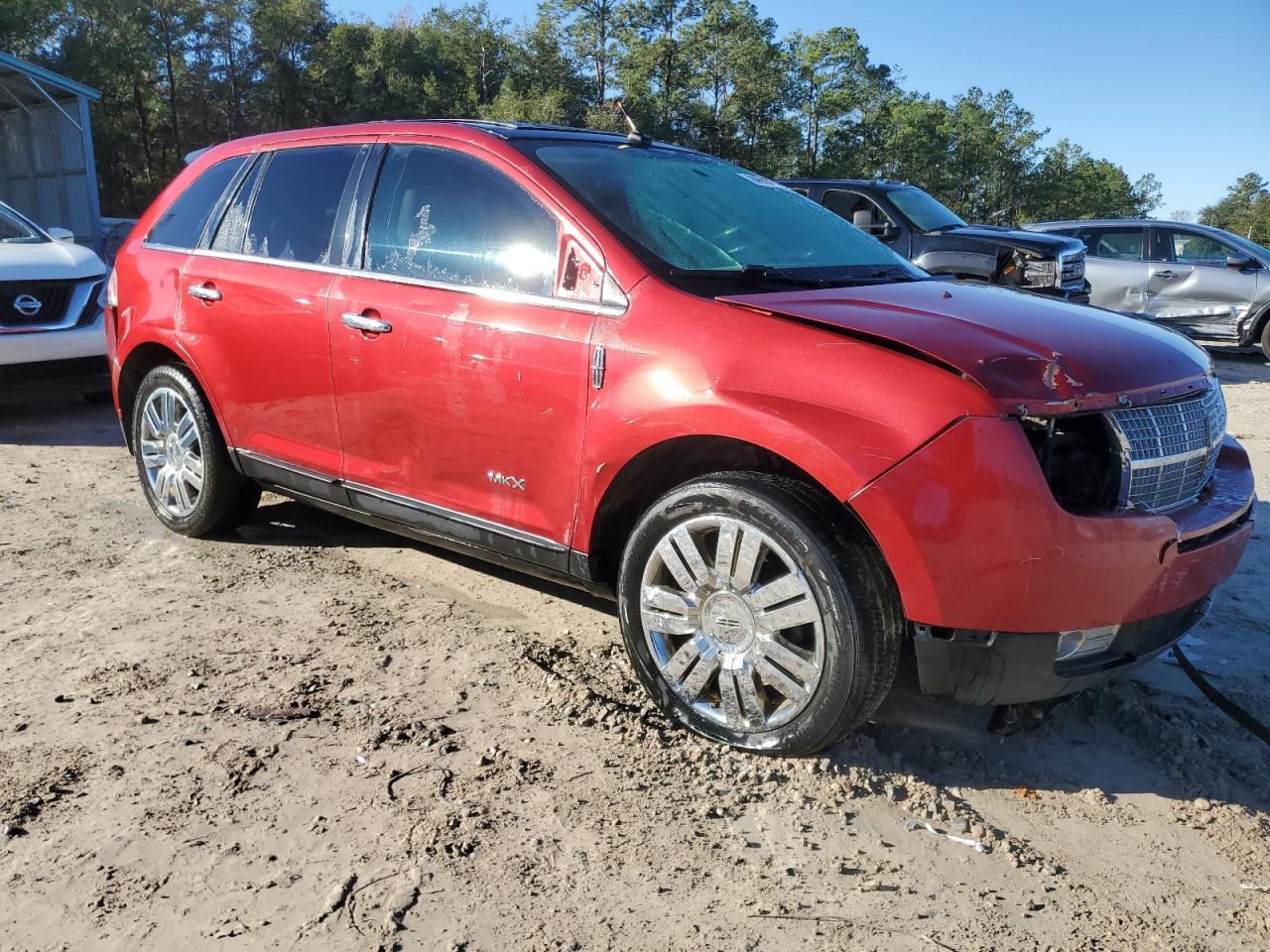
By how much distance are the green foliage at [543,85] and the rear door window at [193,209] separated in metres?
33.5

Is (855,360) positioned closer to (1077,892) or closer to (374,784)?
(1077,892)

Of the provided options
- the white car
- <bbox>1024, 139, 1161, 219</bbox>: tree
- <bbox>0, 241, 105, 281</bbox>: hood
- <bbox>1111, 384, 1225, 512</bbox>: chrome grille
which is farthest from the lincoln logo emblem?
<bbox>1024, 139, 1161, 219</bbox>: tree

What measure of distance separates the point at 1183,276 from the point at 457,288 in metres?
11.8

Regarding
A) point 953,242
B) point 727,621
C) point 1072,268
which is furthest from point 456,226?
point 1072,268

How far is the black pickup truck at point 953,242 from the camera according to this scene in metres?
10.8

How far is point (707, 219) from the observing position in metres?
3.71

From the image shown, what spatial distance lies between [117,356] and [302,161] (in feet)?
5.11

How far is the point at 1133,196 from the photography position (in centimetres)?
9038

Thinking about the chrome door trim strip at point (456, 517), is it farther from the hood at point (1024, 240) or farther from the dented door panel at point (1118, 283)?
the dented door panel at point (1118, 283)

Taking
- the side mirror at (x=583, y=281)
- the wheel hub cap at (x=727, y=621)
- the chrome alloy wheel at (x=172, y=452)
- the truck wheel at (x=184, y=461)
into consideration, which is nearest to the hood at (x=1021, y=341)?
the side mirror at (x=583, y=281)

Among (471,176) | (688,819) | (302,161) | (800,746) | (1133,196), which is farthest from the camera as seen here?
(1133,196)

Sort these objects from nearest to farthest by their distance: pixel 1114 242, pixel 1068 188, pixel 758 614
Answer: pixel 758 614
pixel 1114 242
pixel 1068 188

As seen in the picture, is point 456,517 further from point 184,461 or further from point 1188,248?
point 1188,248

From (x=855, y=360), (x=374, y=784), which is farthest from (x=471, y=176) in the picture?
(x=374, y=784)
